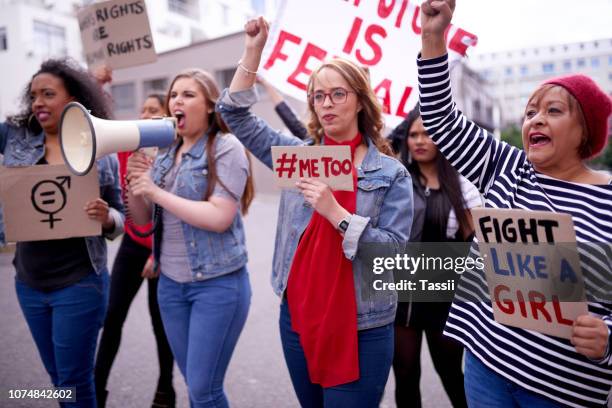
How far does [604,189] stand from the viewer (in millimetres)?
1398

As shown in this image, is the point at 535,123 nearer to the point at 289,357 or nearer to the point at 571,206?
the point at 571,206

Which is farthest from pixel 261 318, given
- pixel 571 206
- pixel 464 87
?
pixel 464 87

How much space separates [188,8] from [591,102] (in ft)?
98.5

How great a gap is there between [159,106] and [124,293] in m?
1.49

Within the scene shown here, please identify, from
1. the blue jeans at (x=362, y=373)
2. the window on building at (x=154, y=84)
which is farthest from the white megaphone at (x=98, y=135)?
the window on building at (x=154, y=84)

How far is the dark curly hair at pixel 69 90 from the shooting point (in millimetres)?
2391

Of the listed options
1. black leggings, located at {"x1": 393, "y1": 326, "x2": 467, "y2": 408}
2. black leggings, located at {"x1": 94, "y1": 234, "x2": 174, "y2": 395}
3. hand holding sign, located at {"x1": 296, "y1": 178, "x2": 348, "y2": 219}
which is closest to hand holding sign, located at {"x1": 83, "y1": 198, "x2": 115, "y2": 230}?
black leggings, located at {"x1": 94, "y1": 234, "x2": 174, "y2": 395}

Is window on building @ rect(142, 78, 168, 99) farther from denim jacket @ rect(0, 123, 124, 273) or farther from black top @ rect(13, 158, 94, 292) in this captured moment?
black top @ rect(13, 158, 94, 292)

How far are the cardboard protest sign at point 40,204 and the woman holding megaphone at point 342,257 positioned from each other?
1.02 metres

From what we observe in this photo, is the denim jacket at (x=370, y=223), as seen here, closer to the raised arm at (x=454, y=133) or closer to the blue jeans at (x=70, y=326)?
the raised arm at (x=454, y=133)

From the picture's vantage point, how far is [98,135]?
181 cm

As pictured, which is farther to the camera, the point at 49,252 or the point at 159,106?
the point at 159,106

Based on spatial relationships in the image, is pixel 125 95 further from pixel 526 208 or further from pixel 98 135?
pixel 526 208

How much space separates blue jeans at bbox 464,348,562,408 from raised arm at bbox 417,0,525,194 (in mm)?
619
